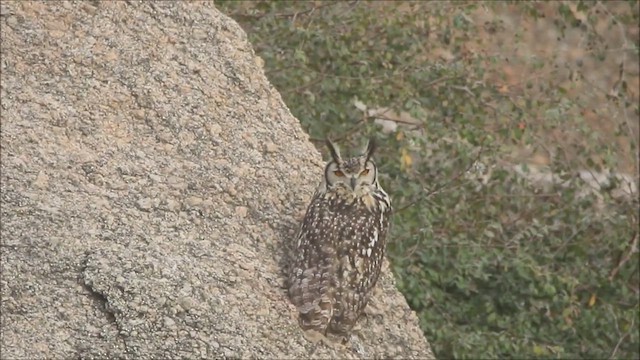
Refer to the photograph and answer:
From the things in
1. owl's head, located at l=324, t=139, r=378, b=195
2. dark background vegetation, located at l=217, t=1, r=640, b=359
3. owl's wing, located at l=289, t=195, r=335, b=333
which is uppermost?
owl's head, located at l=324, t=139, r=378, b=195

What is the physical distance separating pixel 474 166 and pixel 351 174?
9.16 ft

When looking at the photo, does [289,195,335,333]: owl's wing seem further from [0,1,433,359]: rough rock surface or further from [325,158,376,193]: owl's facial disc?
[325,158,376,193]: owl's facial disc

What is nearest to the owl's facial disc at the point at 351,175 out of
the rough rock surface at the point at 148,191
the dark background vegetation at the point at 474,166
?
the rough rock surface at the point at 148,191

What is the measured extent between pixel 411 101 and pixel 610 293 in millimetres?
1685

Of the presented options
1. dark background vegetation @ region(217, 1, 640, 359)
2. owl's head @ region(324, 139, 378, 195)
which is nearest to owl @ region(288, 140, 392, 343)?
owl's head @ region(324, 139, 378, 195)

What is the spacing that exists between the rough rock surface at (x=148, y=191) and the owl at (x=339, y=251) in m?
0.07

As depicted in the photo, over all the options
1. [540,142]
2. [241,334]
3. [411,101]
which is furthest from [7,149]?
[540,142]

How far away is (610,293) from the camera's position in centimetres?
852

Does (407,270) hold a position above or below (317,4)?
below

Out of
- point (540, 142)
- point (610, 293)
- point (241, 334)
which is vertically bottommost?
point (610, 293)

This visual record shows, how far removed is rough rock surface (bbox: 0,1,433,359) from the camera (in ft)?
14.9

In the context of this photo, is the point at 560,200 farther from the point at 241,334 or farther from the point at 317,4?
the point at 241,334

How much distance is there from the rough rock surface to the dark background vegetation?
2110 millimetres

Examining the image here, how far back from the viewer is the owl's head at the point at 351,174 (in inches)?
199
